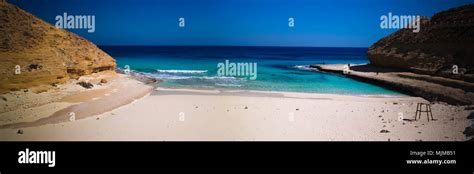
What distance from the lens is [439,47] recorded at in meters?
22.2

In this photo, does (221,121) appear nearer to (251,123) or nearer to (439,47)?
(251,123)

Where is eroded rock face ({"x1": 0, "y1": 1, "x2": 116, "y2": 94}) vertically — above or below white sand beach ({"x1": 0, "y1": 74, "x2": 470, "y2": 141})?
above

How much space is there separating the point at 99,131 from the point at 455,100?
12.6m

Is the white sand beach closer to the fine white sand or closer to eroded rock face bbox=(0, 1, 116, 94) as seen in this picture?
the fine white sand

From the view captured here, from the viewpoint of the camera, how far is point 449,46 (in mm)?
21500

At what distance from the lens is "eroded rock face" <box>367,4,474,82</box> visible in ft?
64.8

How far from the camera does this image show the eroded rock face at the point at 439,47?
1975 centimetres

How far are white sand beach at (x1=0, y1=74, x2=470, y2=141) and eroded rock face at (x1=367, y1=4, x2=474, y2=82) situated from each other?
31.2ft

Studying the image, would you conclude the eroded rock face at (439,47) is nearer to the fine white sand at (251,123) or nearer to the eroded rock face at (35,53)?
the fine white sand at (251,123)
